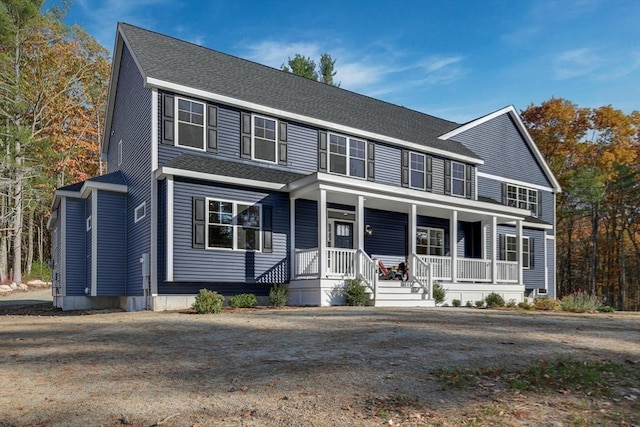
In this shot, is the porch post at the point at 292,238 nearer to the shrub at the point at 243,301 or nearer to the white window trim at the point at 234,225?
the white window trim at the point at 234,225

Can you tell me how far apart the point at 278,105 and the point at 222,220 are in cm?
443

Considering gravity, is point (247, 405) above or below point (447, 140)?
below

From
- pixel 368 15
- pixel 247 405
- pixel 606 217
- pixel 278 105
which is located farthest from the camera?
pixel 606 217

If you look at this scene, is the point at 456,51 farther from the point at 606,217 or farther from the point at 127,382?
the point at 606,217

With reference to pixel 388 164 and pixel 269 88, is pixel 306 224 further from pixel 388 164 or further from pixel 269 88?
pixel 269 88

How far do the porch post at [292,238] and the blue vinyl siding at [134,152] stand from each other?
4044 mm

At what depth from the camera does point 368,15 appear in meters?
14.4

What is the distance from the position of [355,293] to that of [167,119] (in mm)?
7037

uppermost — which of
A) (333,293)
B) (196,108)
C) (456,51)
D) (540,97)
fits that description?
(540,97)

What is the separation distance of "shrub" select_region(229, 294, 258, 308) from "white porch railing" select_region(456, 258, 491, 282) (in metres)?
7.76

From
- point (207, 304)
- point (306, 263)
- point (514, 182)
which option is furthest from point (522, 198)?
point (207, 304)

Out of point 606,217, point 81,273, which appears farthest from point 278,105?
point 606,217

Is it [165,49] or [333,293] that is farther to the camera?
[165,49]

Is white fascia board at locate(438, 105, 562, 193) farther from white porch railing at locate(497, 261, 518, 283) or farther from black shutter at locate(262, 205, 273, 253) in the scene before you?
black shutter at locate(262, 205, 273, 253)
